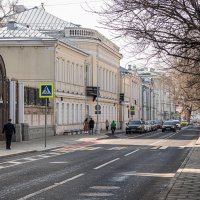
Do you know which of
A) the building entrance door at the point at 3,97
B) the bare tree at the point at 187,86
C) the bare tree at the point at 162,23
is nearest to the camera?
the bare tree at the point at 162,23

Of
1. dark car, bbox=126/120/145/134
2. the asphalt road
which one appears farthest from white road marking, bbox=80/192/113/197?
dark car, bbox=126/120/145/134

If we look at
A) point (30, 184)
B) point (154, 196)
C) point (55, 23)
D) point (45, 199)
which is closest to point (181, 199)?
point (154, 196)

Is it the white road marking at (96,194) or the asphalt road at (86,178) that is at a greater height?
the asphalt road at (86,178)

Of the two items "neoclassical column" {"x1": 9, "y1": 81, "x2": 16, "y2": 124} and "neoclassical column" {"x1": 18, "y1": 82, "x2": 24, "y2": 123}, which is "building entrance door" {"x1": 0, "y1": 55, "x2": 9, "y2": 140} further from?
"neoclassical column" {"x1": 18, "y1": 82, "x2": 24, "y2": 123}

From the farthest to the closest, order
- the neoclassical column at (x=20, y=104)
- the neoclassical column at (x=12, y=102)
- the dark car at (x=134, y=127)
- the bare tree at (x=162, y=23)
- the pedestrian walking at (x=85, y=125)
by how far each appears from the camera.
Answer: the dark car at (x=134, y=127) → the pedestrian walking at (x=85, y=125) → the neoclassical column at (x=20, y=104) → the neoclassical column at (x=12, y=102) → the bare tree at (x=162, y=23)

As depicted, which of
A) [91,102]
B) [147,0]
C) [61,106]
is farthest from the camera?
[91,102]

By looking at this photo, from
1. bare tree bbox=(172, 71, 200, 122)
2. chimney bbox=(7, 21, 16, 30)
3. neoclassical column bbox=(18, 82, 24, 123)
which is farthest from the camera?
chimney bbox=(7, 21, 16, 30)

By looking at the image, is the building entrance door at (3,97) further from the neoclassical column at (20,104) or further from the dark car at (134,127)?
the dark car at (134,127)

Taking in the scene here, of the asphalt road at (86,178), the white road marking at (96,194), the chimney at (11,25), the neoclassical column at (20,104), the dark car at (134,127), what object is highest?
the chimney at (11,25)

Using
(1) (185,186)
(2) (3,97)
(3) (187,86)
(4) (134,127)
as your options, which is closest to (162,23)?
(1) (185,186)

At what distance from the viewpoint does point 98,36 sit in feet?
213

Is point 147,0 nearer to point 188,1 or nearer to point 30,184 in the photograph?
point 188,1

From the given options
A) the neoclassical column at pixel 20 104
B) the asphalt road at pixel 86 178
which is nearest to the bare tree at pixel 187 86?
the asphalt road at pixel 86 178

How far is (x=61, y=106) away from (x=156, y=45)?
39.1m
